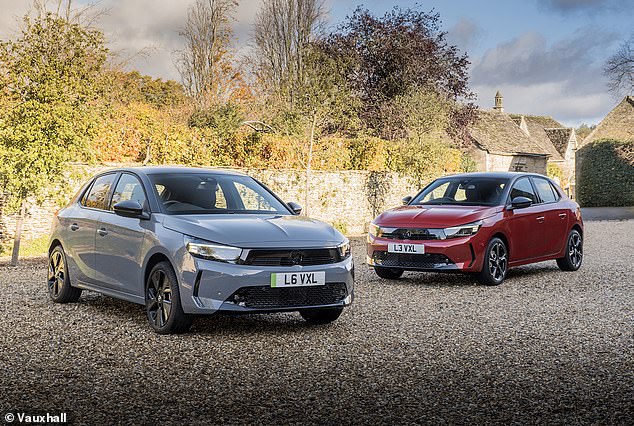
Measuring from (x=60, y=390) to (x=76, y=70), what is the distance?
9.99 metres

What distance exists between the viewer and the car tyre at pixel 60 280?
963cm

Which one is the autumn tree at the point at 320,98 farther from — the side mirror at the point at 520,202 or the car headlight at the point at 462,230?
the car headlight at the point at 462,230

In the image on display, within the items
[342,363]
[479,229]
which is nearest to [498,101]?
[479,229]

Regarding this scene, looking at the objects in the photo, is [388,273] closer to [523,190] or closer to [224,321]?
[523,190]

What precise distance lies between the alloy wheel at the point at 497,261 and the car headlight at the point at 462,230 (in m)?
0.48

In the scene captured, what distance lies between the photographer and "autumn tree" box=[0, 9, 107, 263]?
13812mm

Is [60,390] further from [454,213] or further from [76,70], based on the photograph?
[76,70]

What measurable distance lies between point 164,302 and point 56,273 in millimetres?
2791

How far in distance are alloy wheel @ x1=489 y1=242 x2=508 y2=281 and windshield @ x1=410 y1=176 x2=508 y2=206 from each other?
0.71m

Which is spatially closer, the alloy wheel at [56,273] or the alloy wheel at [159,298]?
the alloy wheel at [159,298]

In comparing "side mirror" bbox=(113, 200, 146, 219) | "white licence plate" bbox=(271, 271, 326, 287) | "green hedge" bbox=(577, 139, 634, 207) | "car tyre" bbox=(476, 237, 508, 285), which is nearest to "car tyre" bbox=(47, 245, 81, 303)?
"side mirror" bbox=(113, 200, 146, 219)

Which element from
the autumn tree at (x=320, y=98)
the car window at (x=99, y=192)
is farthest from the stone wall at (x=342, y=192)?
the car window at (x=99, y=192)

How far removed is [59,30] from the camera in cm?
1468

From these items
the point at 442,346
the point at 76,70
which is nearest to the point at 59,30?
the point at 76,70
